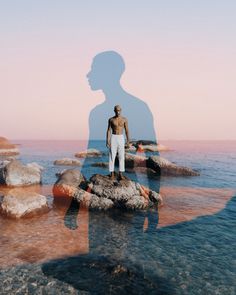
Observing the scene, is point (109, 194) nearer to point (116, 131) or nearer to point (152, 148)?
point (116, 131)

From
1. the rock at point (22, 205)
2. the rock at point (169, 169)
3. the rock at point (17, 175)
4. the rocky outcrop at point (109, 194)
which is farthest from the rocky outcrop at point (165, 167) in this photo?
the rock at point (22, 205)

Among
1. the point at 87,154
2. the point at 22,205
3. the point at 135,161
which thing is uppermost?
the point at 135,161

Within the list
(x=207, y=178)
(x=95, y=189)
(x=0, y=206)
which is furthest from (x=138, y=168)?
(x=0, y=206)

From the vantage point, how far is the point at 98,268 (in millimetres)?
8297

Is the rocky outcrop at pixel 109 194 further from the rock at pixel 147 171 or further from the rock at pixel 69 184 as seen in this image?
the rock at pixel 147 171

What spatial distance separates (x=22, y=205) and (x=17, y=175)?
25.6 ft

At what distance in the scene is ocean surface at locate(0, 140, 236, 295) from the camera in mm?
7504

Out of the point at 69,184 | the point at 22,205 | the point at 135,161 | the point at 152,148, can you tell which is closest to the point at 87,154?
the point at 135,161

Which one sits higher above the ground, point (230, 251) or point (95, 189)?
point (95, 189)

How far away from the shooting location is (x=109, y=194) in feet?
49.5

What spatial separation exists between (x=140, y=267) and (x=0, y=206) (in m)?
7.94

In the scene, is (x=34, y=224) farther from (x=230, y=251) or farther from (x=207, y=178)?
(x=207, y=178)

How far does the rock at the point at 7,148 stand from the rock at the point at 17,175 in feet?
140

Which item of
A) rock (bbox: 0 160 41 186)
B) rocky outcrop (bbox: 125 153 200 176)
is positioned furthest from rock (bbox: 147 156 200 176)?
rock (bbox: 0 160 41 186)
